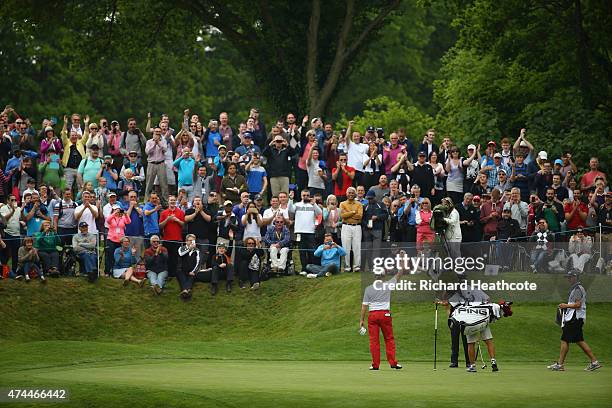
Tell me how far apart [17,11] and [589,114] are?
68.3 feet

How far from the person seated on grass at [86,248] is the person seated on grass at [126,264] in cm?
59

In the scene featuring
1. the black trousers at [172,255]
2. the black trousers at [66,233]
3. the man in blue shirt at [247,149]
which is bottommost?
the black trousers at [172,255]

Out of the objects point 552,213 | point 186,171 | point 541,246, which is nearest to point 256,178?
point 186,171

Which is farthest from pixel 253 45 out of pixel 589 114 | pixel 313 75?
pixel 589 114

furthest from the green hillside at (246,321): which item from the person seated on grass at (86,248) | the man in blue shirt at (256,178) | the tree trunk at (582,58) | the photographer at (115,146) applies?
the tree trunk at (582,58)

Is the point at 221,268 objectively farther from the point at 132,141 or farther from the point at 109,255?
the point at 132,141

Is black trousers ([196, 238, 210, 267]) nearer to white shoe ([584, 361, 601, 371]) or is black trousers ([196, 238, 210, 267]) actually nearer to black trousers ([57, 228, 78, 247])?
black trousers ([57, 228, 78, 247])

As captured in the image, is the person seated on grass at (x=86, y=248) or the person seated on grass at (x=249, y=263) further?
the person seated on grass at (x=249, y=263)

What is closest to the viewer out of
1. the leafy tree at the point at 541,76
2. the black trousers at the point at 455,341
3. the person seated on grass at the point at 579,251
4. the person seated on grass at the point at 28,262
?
the black trousers at the point at 455,341

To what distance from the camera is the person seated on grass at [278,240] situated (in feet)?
113

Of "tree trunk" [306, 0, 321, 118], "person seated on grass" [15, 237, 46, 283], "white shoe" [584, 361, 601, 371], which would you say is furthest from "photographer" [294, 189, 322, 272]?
"tree trunk" [306, 0, 321, 118]

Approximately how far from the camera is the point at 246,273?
35.0m

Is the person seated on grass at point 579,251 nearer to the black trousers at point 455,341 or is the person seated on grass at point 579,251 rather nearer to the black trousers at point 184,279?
the black trousers at point 455,341

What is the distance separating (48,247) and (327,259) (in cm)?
709
